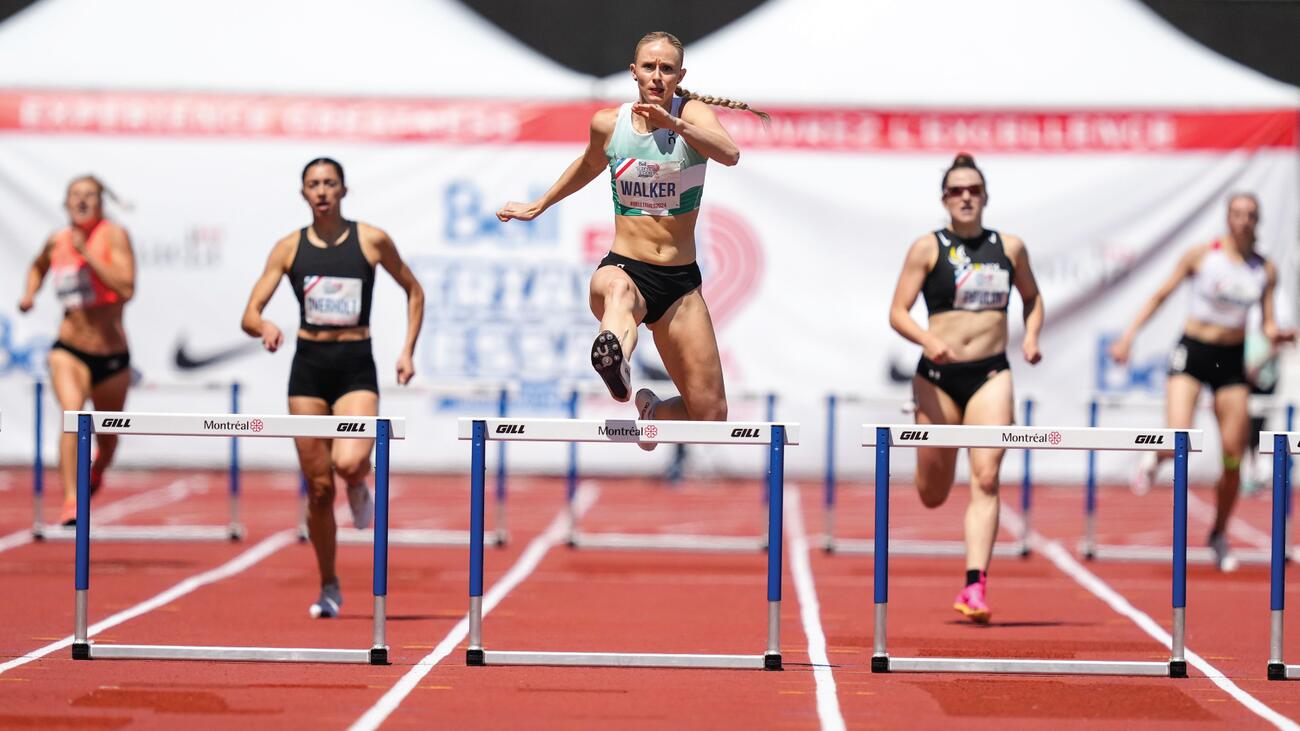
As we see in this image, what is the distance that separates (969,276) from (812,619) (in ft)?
5.89

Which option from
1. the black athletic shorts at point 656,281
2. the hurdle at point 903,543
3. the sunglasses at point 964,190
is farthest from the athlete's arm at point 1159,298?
the black athletic shorts at point 656,281

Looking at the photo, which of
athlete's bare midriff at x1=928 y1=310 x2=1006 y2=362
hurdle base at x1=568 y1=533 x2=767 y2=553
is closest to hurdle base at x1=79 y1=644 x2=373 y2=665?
athlete's bare midriff at x1=928 y1=310 x2=1006 y2=362

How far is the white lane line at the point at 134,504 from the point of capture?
1265 centimetres

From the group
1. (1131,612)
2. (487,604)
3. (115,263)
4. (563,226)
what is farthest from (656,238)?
(563,226)

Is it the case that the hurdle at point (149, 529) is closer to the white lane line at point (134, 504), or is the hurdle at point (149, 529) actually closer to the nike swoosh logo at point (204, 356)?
the white lane line at point (134, 504)

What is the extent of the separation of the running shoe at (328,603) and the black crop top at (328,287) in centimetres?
123

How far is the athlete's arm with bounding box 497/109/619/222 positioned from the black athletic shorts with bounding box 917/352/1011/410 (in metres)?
2.15

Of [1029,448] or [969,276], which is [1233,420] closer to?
[969,276]

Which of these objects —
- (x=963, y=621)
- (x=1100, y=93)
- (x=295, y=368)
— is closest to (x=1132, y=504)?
(x=1100, y=93)

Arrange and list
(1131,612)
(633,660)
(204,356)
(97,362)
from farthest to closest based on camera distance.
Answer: (204,356) < (97,362) < (1131,612) < (633,660)

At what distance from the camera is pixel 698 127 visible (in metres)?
7.26

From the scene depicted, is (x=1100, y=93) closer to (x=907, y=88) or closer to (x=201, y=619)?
(x=907, y=88)

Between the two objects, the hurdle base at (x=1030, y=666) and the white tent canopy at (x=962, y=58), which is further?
the white tent canopy at (x=962, y=58)

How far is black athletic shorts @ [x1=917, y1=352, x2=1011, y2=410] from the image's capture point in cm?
913
